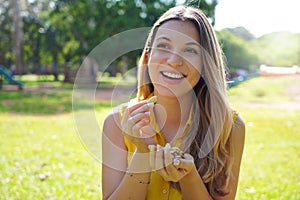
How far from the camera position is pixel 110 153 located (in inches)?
73.5

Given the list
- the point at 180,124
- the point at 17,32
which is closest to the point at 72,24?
the point at 17,32

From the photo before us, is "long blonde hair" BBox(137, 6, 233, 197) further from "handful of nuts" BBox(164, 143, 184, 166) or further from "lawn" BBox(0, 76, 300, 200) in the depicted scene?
"lawn" BBox(0, 76, 300, 200)

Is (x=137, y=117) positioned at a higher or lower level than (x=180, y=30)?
lower

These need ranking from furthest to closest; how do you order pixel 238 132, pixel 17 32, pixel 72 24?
pixel 17 32
pixel 72 24
pixel 238 132

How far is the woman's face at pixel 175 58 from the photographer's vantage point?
1.66 metres

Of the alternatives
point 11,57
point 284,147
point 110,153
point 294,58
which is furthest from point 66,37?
point 110,153

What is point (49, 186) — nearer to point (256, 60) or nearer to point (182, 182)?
point (182, 182)

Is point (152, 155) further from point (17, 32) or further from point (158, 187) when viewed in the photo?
point (17, 32)

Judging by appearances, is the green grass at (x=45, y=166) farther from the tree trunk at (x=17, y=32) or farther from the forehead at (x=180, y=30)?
the tree trunk at (x=17, y=32)

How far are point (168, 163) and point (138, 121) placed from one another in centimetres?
19

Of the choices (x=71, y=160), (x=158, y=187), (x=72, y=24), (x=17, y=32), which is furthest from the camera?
(x=17, y=32)

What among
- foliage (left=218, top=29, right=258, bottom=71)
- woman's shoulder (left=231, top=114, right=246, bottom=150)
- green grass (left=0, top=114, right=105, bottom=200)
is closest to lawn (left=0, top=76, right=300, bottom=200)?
green grass (left=0, top=114, right=105, bottom=200)

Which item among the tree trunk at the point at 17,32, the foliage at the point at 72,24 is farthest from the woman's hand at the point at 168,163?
the tree trunk at the point at 17,32

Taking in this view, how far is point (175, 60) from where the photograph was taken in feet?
5.38
